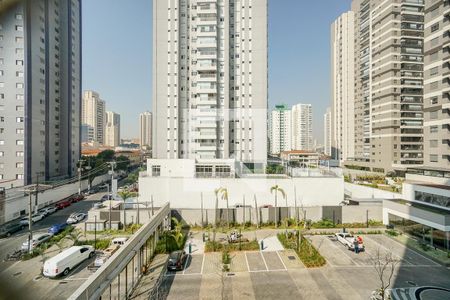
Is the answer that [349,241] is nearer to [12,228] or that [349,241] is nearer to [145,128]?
[12,228]

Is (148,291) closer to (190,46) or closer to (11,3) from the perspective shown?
(11,3)

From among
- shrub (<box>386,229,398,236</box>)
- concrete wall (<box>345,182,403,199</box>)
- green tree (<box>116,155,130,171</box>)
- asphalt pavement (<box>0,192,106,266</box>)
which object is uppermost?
green tree (<box>116,155,130,171</box>)

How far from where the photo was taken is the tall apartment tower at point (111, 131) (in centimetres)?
13225

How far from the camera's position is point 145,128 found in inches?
5566

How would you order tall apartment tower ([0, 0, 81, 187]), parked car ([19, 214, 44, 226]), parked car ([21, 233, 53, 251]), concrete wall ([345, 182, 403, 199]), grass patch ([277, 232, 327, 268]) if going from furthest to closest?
tall apartment tower ([0, 0, 81, 187]) < concrete wall ([345, 182, 403, 199]) < parked car ([19, 214, 44, 226]) < parked car ([21, 233, 53, 251]) < grass patch ([277, 232, 327, 268])

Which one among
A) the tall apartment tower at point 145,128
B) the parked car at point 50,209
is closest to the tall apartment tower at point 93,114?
the tall apartment tower at point 145,128

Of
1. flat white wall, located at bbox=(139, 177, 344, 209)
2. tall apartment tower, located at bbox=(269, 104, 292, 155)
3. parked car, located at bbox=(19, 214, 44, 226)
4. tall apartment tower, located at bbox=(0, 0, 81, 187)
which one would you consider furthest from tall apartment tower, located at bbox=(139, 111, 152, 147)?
flat white wall, located at bbox=(139, 177, 344, 209)

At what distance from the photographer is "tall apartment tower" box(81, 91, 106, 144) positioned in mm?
113938

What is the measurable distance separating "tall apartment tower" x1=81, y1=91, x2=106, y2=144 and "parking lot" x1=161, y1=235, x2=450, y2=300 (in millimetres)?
114495

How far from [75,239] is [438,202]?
26686 millimetres

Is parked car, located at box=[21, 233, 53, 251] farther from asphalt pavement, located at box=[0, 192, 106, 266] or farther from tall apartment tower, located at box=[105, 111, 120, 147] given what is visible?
tall apartment tower, located at box=[105, 111, 120, 147]

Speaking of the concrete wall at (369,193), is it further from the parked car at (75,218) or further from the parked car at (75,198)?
the parked car at (75,198)

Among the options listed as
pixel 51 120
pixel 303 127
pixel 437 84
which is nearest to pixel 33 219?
pixel 51 120

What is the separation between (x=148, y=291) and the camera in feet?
42.5
